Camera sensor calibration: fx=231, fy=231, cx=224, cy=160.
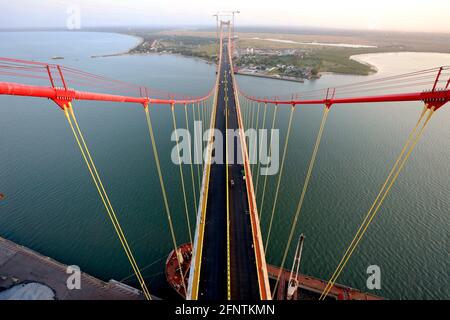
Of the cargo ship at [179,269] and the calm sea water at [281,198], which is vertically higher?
the calm sea water at [281,198]

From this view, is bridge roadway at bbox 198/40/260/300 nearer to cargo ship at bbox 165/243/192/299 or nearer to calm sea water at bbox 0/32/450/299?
cargo ship at bbox 165/243/192/299

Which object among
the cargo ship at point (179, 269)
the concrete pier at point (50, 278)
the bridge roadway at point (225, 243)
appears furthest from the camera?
the cargo ship at point (179, 269)

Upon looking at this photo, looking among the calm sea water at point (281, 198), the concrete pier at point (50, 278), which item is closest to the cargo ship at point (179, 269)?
the calm sea water at point (281, 198)

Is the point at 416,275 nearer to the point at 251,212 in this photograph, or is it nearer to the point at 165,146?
the point at 251,212

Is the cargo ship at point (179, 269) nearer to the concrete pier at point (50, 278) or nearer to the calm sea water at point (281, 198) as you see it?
the calm sea water at point (281, 198)
